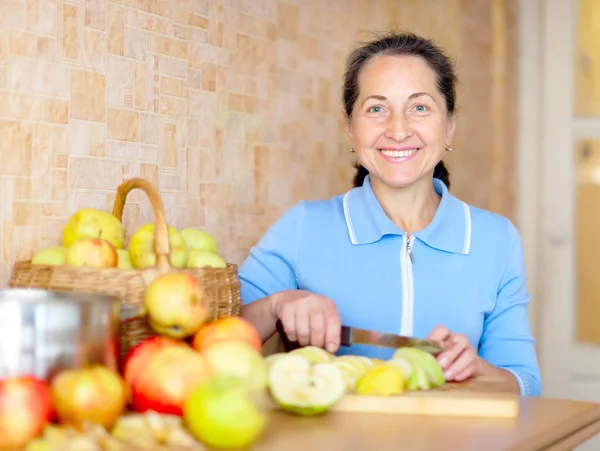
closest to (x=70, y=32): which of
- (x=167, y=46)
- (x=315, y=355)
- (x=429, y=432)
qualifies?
(x=167, y=46)

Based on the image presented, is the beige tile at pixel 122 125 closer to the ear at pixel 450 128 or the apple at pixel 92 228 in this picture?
the apple at pixel 92 228

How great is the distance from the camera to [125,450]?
875 millimetres

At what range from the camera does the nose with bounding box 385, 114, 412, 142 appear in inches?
66.3

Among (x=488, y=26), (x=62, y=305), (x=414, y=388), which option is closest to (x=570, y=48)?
(x=488, y=26)

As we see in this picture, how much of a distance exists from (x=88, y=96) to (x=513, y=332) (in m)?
0.94

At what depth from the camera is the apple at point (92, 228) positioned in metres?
1.32

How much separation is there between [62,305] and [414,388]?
521 mm

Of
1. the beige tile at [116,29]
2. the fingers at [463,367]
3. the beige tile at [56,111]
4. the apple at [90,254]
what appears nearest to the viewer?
the apple at [90,254]

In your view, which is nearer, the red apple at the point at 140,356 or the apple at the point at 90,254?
the red apple at the point at 140,356

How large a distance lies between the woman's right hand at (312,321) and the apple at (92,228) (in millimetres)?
307

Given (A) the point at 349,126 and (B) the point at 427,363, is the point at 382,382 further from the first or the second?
(A) the point at 349,126

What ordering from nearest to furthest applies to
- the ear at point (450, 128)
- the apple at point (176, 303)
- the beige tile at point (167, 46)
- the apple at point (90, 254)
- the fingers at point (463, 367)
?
1. the apple at point (176, 303)
2. the apple at point (90, 254)
3. the fingers at point (463, 367)
4. the beige tile at point (167, 46)
5. the ear at point (450, 128)

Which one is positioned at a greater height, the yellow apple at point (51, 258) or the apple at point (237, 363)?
the yellow apple at point (51, 258)

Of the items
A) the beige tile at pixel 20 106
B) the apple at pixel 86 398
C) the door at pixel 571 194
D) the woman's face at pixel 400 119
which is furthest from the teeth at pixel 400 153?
the door at pixel 571 194
